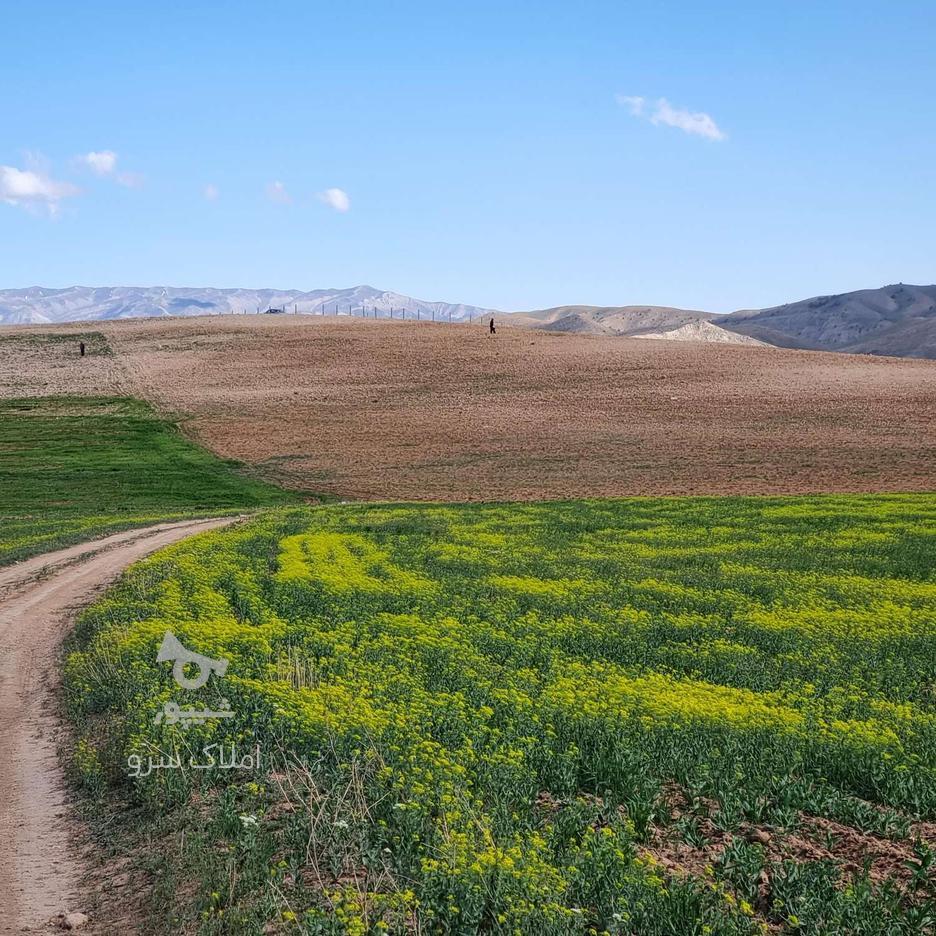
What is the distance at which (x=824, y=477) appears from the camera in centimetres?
5128

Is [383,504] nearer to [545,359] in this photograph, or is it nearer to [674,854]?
[674,854]

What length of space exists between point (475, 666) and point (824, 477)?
41.3 m

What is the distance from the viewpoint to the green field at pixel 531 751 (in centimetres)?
824

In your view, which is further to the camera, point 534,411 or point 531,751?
point 534,411

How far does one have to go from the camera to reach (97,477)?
55406 mm

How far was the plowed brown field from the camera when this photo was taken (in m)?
53.9

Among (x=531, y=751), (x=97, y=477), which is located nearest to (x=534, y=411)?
(x=97, y=477)

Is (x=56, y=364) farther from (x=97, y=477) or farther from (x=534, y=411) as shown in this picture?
(x=534, y=411)

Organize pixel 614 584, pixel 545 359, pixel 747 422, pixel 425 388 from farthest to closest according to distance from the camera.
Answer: pixel 545 359 → pixel 425 388 → pixel 747 422 → pixel 614 584

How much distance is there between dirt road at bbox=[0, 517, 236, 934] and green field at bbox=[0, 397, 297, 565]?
567 centimetres

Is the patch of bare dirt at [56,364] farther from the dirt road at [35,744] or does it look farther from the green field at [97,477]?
the dirt road at [35,744]

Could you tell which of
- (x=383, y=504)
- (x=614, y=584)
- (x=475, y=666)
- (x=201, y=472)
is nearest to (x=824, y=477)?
(x=383, y=504)

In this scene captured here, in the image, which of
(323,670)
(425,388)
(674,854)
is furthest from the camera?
(425,388)

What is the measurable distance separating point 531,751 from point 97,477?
50.0 meters
